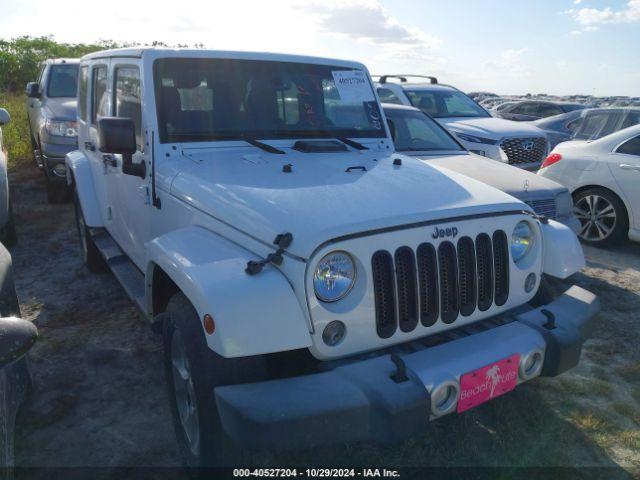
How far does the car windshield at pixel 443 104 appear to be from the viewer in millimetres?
9062

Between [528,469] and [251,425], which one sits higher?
[251,425]

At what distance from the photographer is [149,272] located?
9.46 feet

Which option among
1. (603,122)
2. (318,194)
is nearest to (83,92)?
(318,194)

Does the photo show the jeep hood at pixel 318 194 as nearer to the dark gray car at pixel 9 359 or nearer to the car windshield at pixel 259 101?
the car windshield at pixel 259 101

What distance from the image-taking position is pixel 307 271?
7.18 feet

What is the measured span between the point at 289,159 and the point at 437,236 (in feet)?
3.89

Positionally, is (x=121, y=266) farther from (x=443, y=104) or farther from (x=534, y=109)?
(x=534, y=109)

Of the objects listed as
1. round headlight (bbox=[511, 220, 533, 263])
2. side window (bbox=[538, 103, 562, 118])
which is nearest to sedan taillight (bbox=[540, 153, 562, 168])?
round headlight (bbox=[511, 220, 533, 263])

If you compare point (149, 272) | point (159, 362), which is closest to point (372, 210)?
point (149, 272)

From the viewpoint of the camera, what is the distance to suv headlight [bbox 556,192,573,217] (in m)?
5.54

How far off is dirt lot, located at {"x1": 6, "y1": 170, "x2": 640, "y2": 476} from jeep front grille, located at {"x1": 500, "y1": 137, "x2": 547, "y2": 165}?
381 cm

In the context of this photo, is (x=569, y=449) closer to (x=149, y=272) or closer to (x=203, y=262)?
(x=203, y=262)

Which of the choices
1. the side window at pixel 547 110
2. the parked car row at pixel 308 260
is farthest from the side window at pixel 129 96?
the side window at pixel 547 110

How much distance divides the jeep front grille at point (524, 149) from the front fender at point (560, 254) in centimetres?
535
